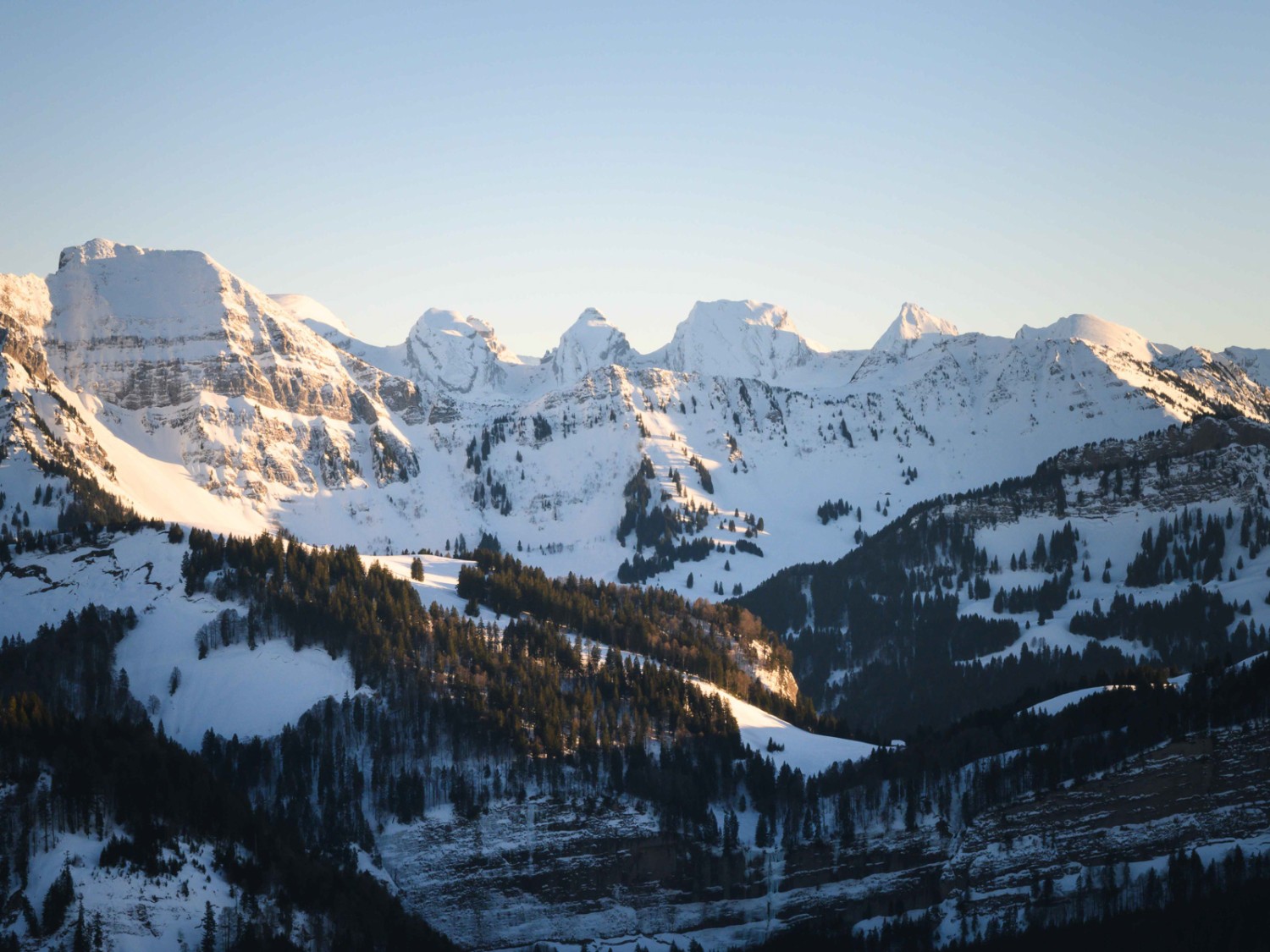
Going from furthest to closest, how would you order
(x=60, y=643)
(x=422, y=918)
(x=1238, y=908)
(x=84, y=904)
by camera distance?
(x=60, y=643) < (x=422, y=918) < (x=1238, y=908) < (x=84, y=904)

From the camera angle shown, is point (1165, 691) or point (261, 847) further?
point (1165, 691)

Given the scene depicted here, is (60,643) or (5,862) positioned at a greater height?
(60,643)

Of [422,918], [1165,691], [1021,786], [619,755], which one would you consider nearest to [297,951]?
[422,918]

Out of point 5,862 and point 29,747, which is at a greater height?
point 29,747

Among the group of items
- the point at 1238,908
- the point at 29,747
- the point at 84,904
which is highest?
the point at 29,747

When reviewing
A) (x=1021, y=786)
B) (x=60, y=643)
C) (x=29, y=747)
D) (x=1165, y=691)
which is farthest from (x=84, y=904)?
(x=1165, y=691)

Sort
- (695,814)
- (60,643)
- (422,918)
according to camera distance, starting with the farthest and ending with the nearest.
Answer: (60,643) → (695,814) → (422,918)

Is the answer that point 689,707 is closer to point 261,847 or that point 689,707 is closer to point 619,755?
point 619,755

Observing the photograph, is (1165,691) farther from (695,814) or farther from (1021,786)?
(695,814)

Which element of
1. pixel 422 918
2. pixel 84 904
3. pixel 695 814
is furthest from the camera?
pixel 695 814
